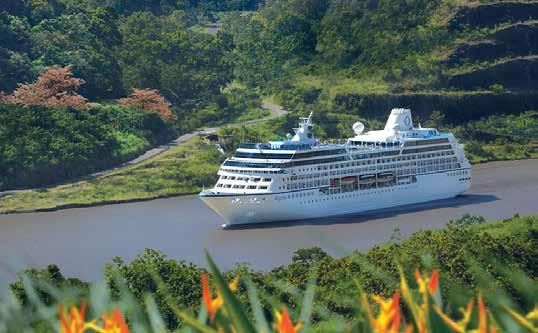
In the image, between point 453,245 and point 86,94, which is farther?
point 86,94

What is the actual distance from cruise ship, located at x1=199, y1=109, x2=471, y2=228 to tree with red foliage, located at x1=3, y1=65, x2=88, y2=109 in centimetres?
1051

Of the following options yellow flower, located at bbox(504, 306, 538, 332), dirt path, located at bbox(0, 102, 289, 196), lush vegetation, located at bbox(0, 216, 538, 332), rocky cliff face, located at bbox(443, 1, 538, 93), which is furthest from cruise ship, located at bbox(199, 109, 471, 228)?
yellow flower, located at bbox(504, 306, 538, 332)

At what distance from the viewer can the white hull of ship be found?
26359 millimetres

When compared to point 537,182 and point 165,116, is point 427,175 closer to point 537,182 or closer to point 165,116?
point 537,182

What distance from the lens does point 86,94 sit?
134ft

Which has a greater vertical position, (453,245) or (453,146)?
(453,146)

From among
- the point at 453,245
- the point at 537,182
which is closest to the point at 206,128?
the point at 537,182

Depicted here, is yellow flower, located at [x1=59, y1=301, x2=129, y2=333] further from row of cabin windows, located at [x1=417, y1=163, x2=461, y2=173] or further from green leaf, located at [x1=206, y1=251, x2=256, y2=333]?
row of cabin windows, located at [x1=417, y1=163, x2=461, y2=173]

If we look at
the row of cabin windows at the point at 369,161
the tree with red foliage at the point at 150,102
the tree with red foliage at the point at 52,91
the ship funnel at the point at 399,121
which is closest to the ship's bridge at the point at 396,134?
the ship funnel at the point at 399,121

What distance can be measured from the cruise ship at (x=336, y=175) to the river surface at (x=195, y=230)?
18.0 inches

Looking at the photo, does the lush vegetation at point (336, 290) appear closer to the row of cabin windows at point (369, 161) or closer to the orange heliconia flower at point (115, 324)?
the orange heliconia flower at point (115, 324)

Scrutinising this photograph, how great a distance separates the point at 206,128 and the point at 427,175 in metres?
12.6

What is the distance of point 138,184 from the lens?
3259 centimetres

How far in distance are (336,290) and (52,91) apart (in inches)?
965
